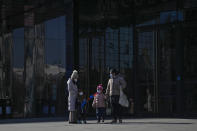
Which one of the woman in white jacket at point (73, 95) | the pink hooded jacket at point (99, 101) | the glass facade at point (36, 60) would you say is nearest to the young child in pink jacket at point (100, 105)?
the pink hooded jacket at point (99, 101)

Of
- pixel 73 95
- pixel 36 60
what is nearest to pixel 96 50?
pixel 36 60

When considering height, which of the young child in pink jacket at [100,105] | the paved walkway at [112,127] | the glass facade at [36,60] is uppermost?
the glass facade at [36,60]

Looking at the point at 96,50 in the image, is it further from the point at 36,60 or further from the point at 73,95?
the point at 73,95

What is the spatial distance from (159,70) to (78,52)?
383 cm

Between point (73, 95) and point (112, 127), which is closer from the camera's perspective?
point (112, 127)

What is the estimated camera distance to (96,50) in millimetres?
24031

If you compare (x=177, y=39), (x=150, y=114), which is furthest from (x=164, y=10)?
(x=150, y=114)

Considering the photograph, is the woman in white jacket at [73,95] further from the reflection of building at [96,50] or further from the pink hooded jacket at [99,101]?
the reflection of building at [96,50]

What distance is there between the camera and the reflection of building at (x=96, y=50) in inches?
874

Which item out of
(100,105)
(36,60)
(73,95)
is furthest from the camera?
(36,60)

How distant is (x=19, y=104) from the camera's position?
22594mm

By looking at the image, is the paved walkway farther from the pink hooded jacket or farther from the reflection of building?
the reflection of building

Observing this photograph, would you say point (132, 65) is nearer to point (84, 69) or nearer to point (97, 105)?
point (84, 69)

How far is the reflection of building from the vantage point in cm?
2220
